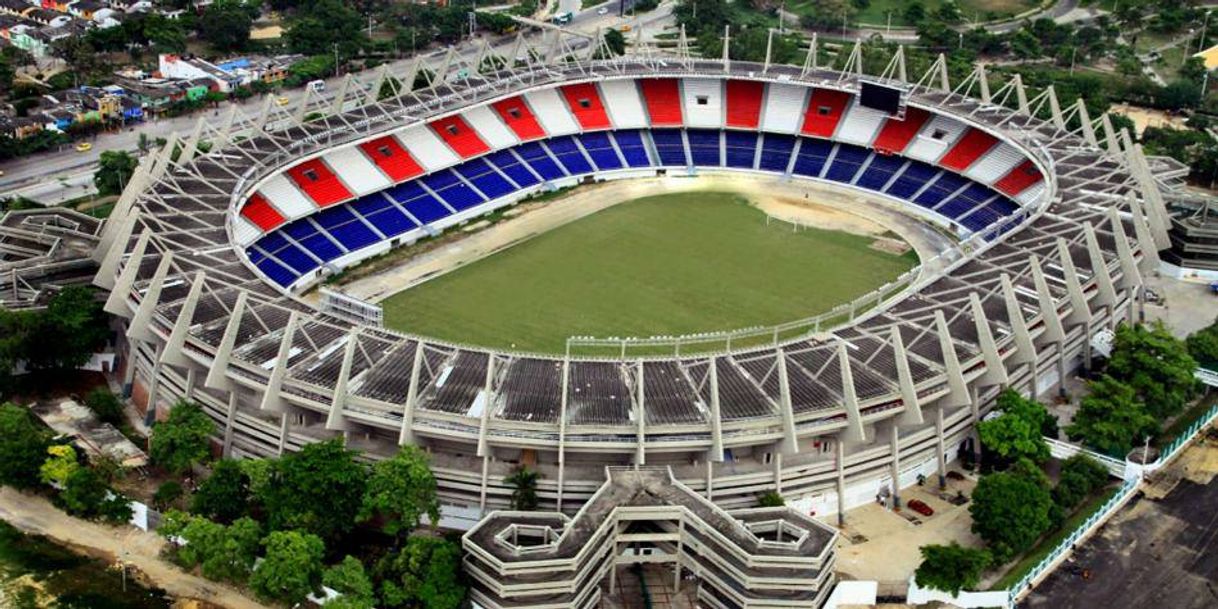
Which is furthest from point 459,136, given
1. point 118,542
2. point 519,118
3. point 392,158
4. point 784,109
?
point 118,542

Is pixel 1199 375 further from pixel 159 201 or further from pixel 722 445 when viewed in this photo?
Result: pixel 159 201

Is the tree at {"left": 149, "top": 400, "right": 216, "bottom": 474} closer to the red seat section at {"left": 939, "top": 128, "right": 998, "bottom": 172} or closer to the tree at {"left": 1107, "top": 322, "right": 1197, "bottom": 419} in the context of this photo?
the tree at {"left": 1107, "top": 322, "right": 1197, "bottom": 419}

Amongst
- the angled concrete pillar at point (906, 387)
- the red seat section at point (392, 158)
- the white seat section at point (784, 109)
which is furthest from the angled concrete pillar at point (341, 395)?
the white seat section at point (784, 109)

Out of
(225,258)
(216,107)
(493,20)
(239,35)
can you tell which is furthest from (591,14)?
(225,258)

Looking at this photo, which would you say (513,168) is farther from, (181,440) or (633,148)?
(181,440)

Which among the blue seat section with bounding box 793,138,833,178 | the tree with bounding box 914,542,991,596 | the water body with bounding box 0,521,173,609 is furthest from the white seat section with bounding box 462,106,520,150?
the tree with bounding box 914,542,991,596

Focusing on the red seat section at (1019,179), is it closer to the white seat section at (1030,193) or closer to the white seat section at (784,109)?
the white seat section at (1030,193)

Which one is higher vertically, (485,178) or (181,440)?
(485,178)
